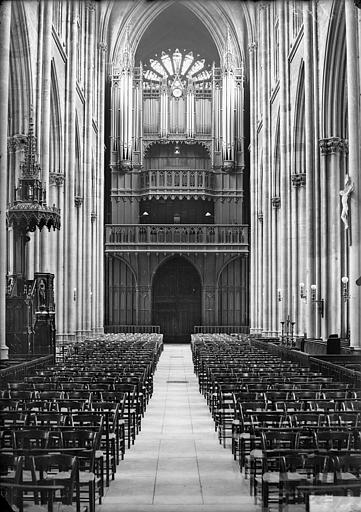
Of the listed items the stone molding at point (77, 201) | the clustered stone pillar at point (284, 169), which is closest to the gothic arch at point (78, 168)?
the stone molding at point (77, 201)

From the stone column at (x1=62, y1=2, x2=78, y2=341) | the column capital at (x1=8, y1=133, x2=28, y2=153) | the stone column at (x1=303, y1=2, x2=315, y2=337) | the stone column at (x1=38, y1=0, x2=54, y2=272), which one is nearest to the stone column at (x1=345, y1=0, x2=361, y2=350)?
the stone column at (x1=303, y1=2, x2=315, y2=337)

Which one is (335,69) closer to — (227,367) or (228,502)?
(227,367)

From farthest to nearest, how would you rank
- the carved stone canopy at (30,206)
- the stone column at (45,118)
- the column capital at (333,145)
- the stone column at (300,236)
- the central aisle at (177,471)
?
the stone column at (300,236) → the stone column at (45,118) → the column capital at (333,145) → the carved stone canopy at (30,206) → the central aisle at (177,471)

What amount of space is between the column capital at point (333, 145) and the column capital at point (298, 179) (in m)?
7.87

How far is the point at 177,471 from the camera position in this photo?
37.0 ft

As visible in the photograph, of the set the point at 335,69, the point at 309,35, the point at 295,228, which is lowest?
the point at 295,228

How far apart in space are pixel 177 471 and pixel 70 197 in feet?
96.4

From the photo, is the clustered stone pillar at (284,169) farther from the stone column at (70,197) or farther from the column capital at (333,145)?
the stone column at (70,197)

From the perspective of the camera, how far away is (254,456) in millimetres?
9430

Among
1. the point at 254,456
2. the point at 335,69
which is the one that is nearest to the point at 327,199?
the point at 335,69

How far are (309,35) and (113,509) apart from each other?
26.6m

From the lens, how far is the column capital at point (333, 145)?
100 feet

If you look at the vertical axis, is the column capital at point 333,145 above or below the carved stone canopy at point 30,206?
above

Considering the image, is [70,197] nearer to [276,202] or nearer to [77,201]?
[77,201]
